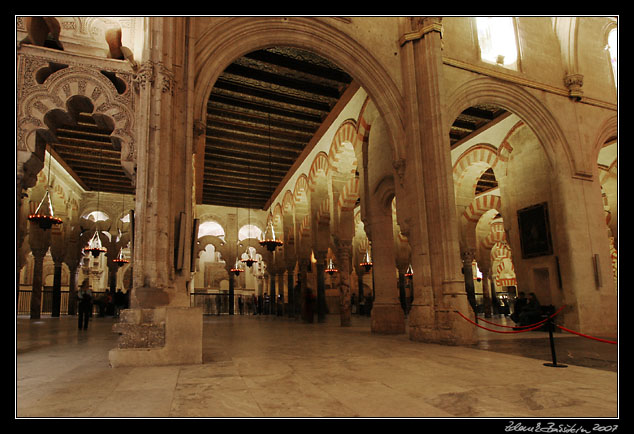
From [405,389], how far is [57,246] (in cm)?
1427

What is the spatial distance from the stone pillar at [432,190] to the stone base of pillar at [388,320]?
1286 mm

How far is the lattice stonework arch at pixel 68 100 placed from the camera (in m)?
4.23

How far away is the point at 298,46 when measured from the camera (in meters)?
6.84

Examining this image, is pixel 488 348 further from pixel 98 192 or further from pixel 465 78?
pixel 98 192

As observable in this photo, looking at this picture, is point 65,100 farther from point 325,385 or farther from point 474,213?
point 474,213

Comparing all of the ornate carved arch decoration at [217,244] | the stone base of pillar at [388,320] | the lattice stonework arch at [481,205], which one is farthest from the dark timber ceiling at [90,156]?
the lattice stonework arch at [481,205]

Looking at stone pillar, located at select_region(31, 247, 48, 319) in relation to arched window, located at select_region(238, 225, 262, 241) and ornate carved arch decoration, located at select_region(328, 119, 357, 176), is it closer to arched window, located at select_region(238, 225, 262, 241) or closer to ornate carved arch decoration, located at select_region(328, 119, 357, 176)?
arched window, located at select_region(238, 225, 262, 241)

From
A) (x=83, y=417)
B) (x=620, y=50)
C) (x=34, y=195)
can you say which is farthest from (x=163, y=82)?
(x=34, y=195)

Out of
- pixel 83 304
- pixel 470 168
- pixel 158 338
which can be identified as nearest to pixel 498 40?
pixel 470 168

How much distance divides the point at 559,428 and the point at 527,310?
6402 mm

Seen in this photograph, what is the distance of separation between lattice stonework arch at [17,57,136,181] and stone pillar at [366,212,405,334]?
5.25 meters

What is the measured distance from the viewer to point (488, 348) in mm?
5688

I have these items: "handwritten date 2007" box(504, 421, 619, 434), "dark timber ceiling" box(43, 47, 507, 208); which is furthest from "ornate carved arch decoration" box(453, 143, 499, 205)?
"handwritten date 2007" box(504, 421, 619, 434)

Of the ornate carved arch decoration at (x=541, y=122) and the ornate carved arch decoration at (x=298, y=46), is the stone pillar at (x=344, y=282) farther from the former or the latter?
the ornate carved arch decoration at (x=541, y=122)
